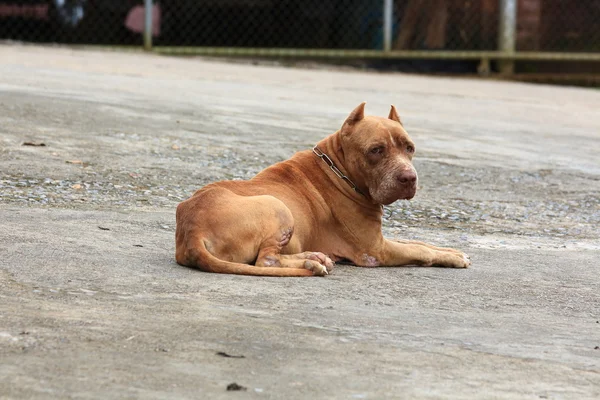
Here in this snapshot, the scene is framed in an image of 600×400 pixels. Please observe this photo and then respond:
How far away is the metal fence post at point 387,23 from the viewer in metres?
16.4

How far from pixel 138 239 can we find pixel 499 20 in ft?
40.8

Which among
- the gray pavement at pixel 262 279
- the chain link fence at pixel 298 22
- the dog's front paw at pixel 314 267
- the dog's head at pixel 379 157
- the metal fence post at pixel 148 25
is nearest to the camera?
the gray pavement at pixel 262 279

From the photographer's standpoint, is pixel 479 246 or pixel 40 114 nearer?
pixel 479 246

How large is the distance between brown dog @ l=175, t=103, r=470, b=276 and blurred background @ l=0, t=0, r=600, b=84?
11.1 metres

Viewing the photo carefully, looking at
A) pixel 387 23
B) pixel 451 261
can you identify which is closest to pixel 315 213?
pixel 451 261

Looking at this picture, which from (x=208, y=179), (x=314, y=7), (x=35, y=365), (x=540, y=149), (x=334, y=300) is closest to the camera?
(x=35, y=365)

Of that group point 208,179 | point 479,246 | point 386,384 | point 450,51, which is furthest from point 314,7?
point 386,384

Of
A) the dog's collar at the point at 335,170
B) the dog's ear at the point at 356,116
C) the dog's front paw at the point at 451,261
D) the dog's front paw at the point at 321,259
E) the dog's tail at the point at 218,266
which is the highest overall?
the dog's ear at the point at 356,116

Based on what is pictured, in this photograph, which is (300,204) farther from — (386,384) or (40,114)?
(40,114)

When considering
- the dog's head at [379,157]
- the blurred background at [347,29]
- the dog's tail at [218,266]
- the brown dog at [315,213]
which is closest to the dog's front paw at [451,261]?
the brown dog at [315,213]

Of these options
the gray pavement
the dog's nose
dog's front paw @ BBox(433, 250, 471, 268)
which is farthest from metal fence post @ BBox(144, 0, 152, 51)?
the dog's nose

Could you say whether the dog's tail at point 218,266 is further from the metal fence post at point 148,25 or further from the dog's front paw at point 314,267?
the metal fence post at point 148,25

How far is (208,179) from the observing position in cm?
773

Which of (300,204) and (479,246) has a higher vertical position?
(300,204)
